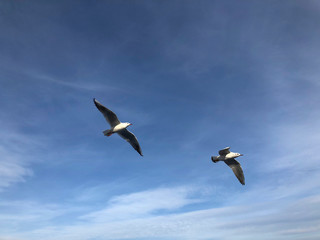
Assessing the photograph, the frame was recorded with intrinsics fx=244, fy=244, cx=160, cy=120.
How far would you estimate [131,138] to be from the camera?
51469 mm

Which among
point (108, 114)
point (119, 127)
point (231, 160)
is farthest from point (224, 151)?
point (108, 114)

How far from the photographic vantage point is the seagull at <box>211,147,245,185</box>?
171 feet

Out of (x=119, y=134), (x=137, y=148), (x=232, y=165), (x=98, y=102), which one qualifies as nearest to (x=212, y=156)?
(x=232, y=165)

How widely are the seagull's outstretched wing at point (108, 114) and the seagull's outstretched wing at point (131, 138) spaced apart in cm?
280

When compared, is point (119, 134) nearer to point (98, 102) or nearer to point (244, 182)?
point (98, 102)

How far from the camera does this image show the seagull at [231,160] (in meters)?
52.3

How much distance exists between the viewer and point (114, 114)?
47.0m

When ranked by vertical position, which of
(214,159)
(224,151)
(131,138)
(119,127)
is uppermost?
(119,127)

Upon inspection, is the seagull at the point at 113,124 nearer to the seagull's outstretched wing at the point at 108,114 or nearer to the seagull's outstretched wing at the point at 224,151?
the seagull's outstretched wing at the point at 108,114

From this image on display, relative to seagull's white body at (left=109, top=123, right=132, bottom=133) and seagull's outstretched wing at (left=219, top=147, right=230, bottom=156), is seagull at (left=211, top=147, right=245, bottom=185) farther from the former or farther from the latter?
seagull's white body at (left=109, top=123, right=132, bottom=133)

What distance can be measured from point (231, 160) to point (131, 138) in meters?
22.5

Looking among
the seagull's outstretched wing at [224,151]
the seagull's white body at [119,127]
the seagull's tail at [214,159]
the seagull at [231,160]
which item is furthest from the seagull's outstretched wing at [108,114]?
the seagull at [231,160]

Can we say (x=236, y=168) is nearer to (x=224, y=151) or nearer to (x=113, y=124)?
(x=224, y=151)

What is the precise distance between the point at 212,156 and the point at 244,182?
358 inches
